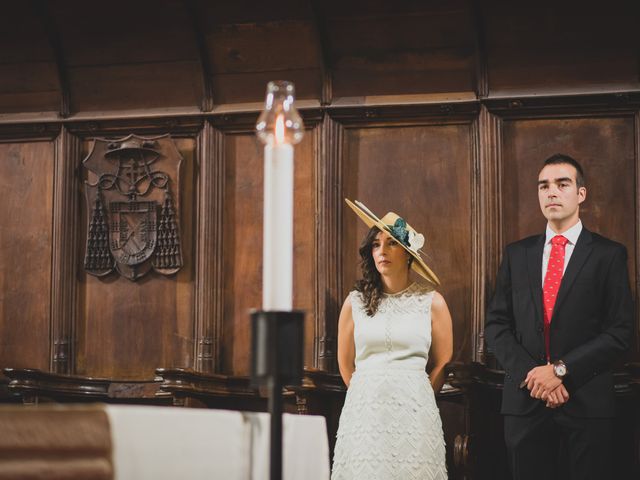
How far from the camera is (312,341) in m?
5.36

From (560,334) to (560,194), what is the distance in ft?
2.42

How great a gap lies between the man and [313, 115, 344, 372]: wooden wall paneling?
98 centimetres

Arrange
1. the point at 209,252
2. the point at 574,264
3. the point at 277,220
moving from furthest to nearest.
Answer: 1. the point at 209,252
2. the point at 574,264
3. the point at 277,220

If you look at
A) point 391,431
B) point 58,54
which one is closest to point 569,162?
point 391,431

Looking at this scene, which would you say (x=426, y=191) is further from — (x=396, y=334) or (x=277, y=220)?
(x=277, y=220)

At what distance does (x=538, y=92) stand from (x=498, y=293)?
1239 millimetres

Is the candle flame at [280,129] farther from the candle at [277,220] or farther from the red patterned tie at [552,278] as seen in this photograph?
the red patterned tie at [552,278]

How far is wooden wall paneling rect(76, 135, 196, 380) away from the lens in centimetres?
551

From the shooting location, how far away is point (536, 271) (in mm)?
4621

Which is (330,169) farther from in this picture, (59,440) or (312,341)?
(59,440)

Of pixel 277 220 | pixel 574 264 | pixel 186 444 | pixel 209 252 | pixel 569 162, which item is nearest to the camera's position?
pixel 277 220

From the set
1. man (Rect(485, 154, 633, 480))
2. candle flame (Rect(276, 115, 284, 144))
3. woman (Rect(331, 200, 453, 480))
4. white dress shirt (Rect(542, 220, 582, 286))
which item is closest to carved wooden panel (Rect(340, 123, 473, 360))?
woman (Rect(331, 200, 453, 480))

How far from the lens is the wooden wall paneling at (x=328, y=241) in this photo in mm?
5262

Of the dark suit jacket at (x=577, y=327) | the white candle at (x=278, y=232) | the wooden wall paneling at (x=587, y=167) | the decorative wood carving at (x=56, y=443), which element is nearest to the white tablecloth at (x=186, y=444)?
the decorative wood carving at (x=56, y=443)
